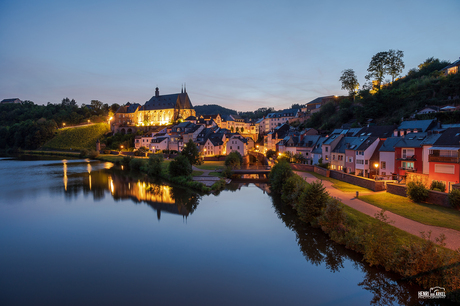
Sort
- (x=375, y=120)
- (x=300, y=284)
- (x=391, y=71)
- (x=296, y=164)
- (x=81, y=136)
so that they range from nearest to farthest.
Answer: (x=300, y=284), (x=296, y=164), (x=375, y=120), (x=391, y=71), (x=81, y=136)

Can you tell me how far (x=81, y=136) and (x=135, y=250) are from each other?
244ft

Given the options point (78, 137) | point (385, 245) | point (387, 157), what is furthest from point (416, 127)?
point (78, 137)

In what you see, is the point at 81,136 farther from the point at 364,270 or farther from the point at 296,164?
the point at 364,270

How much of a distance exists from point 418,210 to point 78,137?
8255 centimetres

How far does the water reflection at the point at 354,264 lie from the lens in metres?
9.16

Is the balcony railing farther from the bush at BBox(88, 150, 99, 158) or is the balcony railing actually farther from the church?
the church

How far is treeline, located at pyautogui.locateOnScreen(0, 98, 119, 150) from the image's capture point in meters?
77.3

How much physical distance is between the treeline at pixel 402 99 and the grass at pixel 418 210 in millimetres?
17134

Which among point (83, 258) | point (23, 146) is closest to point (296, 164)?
point (83, 258)

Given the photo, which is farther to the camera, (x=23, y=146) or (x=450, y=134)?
(x=23, y=146)

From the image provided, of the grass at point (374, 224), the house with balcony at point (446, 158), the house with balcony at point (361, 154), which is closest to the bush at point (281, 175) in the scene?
the house with balcony at point (361, 154)

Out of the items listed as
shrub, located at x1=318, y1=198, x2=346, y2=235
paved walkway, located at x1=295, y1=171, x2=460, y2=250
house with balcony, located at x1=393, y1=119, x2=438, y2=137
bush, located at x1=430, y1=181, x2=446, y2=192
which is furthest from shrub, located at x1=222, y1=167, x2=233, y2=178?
bush, located at x1=430, y1=181, x2=446, y2=192

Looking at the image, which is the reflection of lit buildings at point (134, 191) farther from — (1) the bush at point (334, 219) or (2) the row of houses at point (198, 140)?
(2) the row of houses at point (198, 140)

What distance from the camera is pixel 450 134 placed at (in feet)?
61.2
